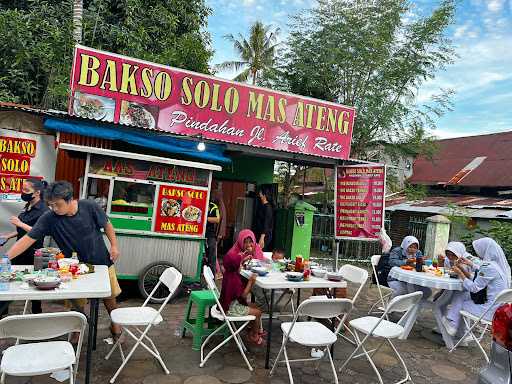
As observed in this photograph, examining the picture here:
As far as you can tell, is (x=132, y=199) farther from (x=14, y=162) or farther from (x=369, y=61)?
(x=369, y=61)

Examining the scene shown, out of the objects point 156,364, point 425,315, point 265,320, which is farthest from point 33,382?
point 425,315

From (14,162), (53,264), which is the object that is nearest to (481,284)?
(53,264)

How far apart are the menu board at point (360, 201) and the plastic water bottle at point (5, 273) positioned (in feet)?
22.1

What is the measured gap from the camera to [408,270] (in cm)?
593

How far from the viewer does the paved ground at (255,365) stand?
3.79 metres

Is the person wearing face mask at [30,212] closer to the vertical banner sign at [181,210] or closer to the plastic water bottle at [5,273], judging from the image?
the plastic water bottle at [5,273]

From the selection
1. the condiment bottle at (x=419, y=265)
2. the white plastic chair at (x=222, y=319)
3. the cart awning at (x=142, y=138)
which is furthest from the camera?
the cart awning at (x=142, y=138)

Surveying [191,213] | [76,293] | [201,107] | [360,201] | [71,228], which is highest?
[201,107]

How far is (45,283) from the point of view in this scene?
308 centimetres

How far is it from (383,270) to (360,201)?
221 cm

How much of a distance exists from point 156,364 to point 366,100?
43.7 ft

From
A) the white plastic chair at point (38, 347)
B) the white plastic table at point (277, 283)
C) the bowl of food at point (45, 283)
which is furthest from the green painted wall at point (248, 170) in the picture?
the white plastic chair at point (38, 347)

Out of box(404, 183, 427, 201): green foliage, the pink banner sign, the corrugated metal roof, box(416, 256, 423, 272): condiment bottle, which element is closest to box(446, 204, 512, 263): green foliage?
the corrugated metal roof

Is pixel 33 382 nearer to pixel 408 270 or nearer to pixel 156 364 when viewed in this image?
pixel 156 364
